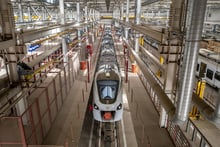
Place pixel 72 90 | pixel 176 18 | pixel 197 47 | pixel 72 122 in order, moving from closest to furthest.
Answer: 1. pixel 197 47
2. pixel 176 18
3. pixel 72 122
4. pixel 72 90

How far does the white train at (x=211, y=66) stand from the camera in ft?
39.9

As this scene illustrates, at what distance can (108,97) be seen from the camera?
9.66 meters

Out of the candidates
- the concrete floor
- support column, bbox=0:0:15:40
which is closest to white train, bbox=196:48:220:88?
the concrete floor

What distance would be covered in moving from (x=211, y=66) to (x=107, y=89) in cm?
766

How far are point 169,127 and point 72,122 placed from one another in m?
4.98

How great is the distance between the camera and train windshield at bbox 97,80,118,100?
9.66 m

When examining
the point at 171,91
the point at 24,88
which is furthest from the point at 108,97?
the point at 24,88

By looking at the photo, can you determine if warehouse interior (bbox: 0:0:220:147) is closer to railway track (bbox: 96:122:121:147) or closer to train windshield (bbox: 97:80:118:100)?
railway track (bbox: 96:122:121:147)

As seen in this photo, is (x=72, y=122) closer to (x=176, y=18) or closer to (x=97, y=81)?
(x=97, y=81)

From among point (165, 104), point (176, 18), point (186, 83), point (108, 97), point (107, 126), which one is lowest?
point (107, 126)

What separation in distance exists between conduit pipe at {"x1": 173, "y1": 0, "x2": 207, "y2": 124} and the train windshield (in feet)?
18.4

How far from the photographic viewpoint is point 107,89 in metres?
9.69

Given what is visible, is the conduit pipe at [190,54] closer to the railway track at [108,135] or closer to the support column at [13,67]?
the railway track at [108,135]

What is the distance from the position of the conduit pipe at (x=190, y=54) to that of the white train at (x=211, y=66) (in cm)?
906
